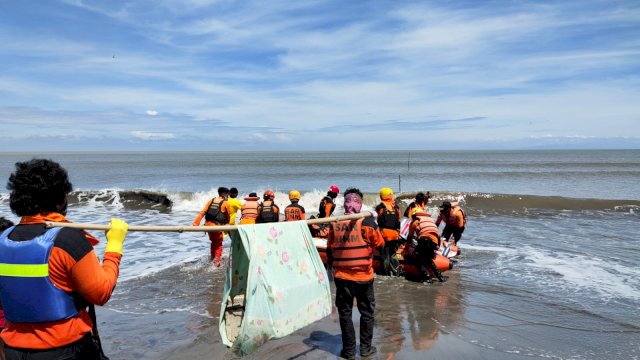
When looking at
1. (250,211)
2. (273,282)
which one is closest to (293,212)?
(250,211)

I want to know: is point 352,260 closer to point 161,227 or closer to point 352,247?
point 352,247

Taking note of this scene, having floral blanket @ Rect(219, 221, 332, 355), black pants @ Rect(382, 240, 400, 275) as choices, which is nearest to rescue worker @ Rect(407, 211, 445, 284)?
black pants @ Rect(382, 240, 400, 275)

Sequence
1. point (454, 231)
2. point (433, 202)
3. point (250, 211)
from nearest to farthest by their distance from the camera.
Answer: point (250, 211)
point (454, 231)
point (433, 202)

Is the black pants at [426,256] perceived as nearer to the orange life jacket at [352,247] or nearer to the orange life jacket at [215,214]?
the orange life jacket at [352,247]

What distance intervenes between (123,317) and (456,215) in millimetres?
7699

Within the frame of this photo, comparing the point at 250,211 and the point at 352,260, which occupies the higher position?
the point at 352,260

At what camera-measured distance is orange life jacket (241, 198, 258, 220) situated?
10.6 meters

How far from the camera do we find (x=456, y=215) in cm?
1094

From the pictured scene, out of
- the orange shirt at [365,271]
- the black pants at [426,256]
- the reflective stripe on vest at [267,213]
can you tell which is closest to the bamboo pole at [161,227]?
the orange shirt at [365,271]

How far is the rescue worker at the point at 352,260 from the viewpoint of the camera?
198 inches

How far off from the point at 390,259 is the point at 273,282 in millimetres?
5947

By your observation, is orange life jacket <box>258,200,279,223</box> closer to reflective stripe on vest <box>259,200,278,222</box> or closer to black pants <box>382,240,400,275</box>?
reflective stripe on vest <box>259,200,278,222</box>

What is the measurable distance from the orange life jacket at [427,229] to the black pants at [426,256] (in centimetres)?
8

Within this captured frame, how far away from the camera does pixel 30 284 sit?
7.29 ft
